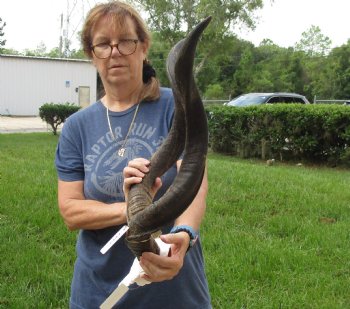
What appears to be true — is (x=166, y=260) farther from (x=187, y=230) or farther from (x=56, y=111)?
(x=56, y=111)

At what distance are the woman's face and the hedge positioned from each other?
11.0 m

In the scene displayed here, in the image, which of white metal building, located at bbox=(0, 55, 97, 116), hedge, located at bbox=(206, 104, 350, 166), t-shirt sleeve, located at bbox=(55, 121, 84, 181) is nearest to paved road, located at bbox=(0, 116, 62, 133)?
white metal building, located at bbox=(0, 55, 97, 116)

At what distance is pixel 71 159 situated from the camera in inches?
89.0

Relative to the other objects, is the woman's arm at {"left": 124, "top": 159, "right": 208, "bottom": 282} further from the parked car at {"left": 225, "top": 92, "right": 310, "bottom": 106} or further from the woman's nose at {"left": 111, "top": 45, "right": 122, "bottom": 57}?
the parked car at {"left": 225, "top": 92, "right": 310, "bottom": 106}

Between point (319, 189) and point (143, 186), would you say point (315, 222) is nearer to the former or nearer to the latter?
point (319, 189)

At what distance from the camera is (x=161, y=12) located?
105 ft

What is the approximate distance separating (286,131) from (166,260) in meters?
12.1

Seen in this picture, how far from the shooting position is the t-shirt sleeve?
2.26 meters

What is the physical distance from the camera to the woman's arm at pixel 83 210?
2.01 meters

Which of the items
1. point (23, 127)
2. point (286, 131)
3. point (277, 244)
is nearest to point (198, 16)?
point (23, 127)

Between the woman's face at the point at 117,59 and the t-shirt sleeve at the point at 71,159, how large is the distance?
294mm

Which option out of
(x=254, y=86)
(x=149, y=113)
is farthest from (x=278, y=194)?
(x=254, y=86)

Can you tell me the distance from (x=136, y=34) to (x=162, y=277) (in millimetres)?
996

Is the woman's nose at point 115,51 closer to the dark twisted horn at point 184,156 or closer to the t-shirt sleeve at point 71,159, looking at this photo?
the t-shirt sleeve at point 71,159
